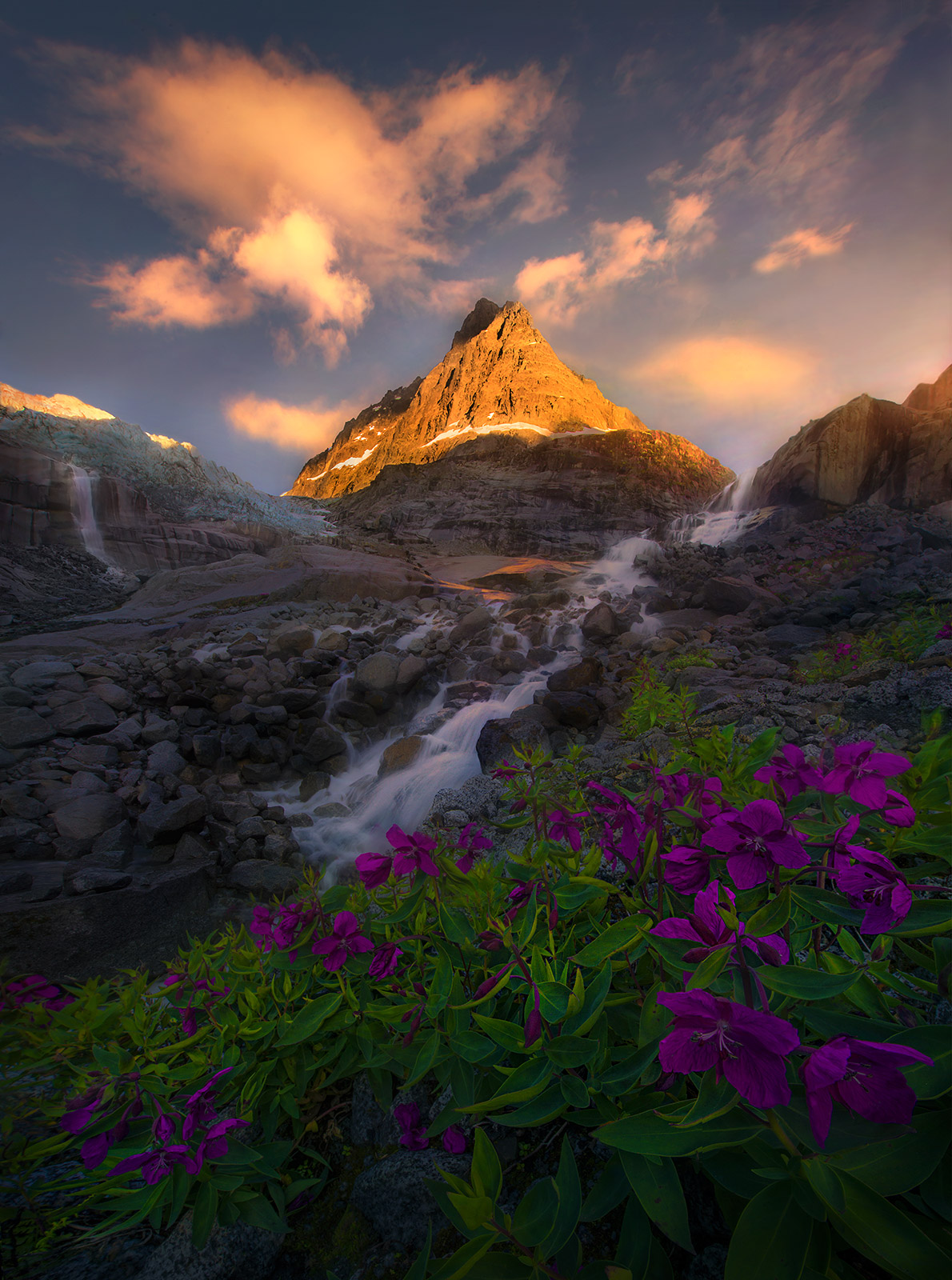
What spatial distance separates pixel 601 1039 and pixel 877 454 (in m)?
24.4

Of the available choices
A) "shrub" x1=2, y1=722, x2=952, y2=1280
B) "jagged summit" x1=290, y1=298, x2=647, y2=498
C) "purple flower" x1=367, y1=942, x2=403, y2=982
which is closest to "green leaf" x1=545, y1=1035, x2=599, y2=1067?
"shrub" x1=2, y1=722, x2=952, y2=1280

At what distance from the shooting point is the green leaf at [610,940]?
36.8 inches

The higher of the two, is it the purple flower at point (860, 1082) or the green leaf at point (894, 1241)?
the purple flower at point (860, 1082)

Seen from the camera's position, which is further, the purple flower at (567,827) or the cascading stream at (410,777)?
the cascading stream at (410,777)

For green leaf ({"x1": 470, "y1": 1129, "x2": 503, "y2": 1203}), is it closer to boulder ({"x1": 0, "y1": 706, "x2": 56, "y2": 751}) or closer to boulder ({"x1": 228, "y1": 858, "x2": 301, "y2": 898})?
boulder ({"x1": 228, "y1": 858, "x2": 301, "y2": 898})

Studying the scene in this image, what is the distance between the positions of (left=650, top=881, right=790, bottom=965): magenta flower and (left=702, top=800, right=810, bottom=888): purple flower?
0.28ft

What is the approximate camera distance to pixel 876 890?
80 centimetres

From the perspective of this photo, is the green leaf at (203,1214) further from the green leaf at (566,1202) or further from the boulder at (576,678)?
the boulder at (576,678)

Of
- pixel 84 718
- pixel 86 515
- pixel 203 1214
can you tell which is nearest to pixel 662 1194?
pixel 203 1214

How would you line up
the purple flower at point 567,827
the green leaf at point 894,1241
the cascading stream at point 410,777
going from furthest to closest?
the cascading stream at point 410,777 < the purple flower at point 567,827 < the green leaf at point 894,1241

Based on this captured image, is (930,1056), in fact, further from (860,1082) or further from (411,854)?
(411,854)

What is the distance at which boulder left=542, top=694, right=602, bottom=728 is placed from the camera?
6.21 metres

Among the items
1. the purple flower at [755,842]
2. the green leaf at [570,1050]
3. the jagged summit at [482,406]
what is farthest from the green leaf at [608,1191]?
the jagged summit at [482,406]

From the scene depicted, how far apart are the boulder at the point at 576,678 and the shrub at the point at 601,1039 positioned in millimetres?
5365
